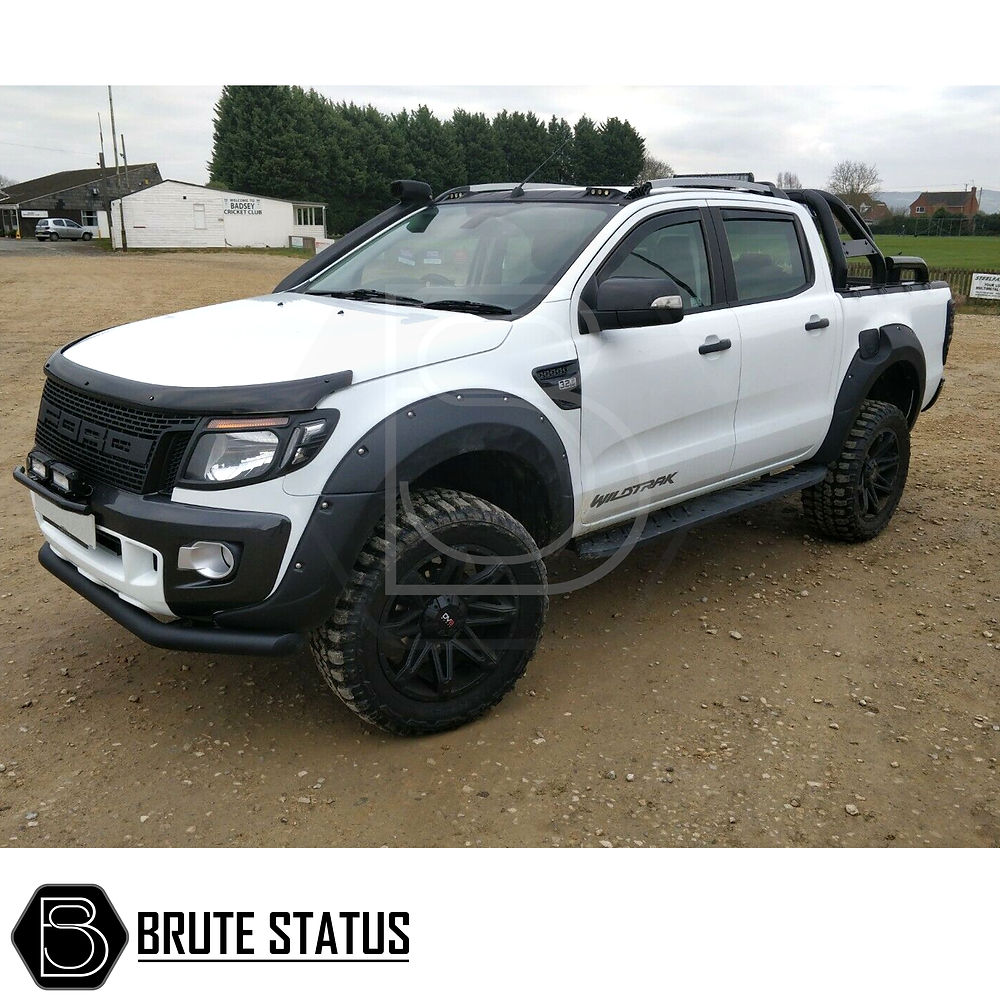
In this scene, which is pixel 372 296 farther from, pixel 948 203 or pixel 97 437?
pixel 948 203

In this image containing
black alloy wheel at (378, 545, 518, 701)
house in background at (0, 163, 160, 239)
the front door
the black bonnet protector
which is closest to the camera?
the black bonnet protector

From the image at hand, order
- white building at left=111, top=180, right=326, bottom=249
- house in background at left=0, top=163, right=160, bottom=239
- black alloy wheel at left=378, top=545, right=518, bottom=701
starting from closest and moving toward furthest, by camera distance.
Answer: black alloy wheel at left=378, top=545, right=518, bottom=701, white building at left=111, top=180, right=326, bottom=249, house in background at left=0, top=163, right=160, bottom=239

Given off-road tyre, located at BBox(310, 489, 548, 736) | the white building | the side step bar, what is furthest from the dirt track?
the white building

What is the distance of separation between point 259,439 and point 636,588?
2451mm

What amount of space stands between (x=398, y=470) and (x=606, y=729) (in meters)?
1.27

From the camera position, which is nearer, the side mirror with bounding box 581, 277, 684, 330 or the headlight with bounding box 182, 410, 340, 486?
the headlight with bounding box 182, 410, 340, 486

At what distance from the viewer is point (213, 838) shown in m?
2.80

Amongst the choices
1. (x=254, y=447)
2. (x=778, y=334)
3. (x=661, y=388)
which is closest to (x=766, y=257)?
(x=778, y=334)

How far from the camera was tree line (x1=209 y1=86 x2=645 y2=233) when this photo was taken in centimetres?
5256

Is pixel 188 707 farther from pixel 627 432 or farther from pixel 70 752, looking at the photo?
pixel 627 432

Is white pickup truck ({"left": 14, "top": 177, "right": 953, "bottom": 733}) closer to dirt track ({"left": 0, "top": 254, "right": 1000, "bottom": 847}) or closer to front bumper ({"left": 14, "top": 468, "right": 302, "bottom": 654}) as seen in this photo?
front bumper ({"left": 14, "top": 468, "right": 302, "bottom": 654})

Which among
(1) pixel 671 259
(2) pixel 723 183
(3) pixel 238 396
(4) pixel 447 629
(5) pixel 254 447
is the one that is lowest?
(4) pixel 447 629

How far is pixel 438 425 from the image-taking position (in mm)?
3045

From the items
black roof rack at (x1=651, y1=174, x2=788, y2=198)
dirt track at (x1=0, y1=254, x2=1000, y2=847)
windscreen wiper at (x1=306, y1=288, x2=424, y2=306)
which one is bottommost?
dirt track at (x1=0, y1=254, x2=1000, y2=847)
